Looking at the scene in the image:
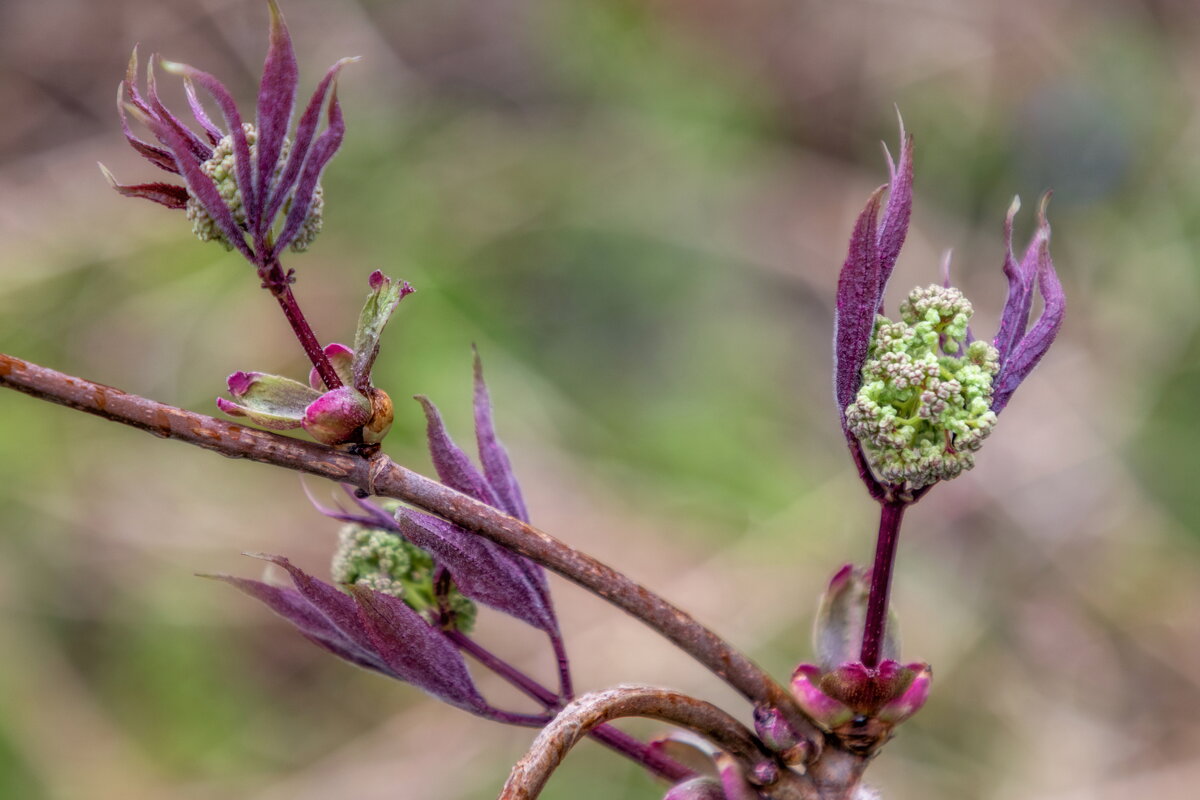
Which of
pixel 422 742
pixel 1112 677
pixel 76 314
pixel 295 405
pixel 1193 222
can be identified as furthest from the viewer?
pixel 1193 222

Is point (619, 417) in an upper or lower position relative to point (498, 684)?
upper

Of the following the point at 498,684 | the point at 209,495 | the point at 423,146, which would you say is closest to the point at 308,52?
the point at 423,146

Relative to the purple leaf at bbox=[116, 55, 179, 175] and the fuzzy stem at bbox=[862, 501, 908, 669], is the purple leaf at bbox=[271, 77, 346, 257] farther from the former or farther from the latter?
the fuzzy stem at bbox=[862, 501, 908, 669]

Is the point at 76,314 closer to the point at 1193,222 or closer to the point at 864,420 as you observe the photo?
the point at 864,420

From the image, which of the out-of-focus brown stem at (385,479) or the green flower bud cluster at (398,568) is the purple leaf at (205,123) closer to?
the out-of-focus brown stem at (385,479)

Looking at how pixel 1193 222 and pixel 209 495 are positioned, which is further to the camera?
pixel 1193 222

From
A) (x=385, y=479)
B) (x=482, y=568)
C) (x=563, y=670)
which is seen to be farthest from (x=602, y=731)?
(x=385, y=479)
